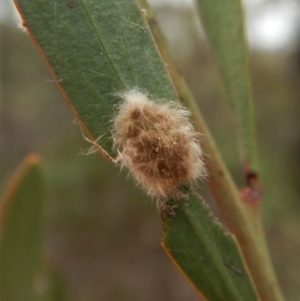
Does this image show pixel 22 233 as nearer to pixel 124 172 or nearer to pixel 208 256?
pixel 208 256

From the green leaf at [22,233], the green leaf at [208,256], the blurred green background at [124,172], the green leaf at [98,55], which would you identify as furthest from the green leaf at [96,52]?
the blurred green background at [124,172]

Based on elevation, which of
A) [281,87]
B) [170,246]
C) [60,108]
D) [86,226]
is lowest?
[170,246]

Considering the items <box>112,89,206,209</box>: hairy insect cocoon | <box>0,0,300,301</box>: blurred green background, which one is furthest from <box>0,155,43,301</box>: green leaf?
<box>0,0,300,301</box>: blurred green background

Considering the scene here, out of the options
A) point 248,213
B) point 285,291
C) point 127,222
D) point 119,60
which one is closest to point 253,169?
point 248,213

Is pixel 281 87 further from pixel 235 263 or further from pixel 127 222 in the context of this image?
pixel 235 263

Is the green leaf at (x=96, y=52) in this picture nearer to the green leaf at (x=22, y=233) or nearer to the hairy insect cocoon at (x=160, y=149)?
the hairy insect cocoon at (x=160, y=149)

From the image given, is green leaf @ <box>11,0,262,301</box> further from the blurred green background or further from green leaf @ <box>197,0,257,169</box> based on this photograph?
the blurred green background
